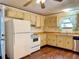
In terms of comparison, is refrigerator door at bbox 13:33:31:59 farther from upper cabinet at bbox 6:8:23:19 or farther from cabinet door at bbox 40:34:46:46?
cabinet door at bbox 40:34:46:46

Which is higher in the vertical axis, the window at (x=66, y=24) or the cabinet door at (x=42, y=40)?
the window at (x=66, y=24)

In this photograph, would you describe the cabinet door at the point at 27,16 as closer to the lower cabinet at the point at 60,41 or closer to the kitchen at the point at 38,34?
the kitchen at the point at 38,34

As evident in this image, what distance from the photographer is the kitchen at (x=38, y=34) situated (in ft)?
11.3

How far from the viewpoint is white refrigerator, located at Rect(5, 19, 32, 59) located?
3334 mm

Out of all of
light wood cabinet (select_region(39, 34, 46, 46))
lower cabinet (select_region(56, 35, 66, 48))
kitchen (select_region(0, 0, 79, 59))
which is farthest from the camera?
light wood cabinet (select_region(39, 34, 46, 46))

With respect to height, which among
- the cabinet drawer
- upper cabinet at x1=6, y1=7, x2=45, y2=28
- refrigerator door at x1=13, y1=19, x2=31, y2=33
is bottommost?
the cabinet drawer

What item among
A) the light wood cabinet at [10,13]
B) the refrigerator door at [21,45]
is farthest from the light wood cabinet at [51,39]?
the light wood cabinet at [10,13]

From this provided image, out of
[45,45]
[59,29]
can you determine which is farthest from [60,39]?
[45,45]

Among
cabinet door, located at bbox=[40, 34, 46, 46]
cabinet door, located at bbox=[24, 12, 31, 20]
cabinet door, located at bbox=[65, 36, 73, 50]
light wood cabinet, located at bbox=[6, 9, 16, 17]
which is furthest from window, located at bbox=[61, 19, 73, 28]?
light wood cabinet, located at bbox=[6, 9, 16, 17]

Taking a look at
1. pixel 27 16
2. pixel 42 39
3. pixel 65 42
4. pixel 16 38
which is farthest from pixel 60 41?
pixel 16 38

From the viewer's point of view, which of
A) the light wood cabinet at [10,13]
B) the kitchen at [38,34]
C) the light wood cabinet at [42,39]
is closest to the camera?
the kitchen at [38,34]

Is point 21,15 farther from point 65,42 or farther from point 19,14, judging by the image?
point 65,42

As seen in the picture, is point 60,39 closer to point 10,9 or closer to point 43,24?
point 43,24

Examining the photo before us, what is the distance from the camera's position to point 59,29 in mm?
6152
